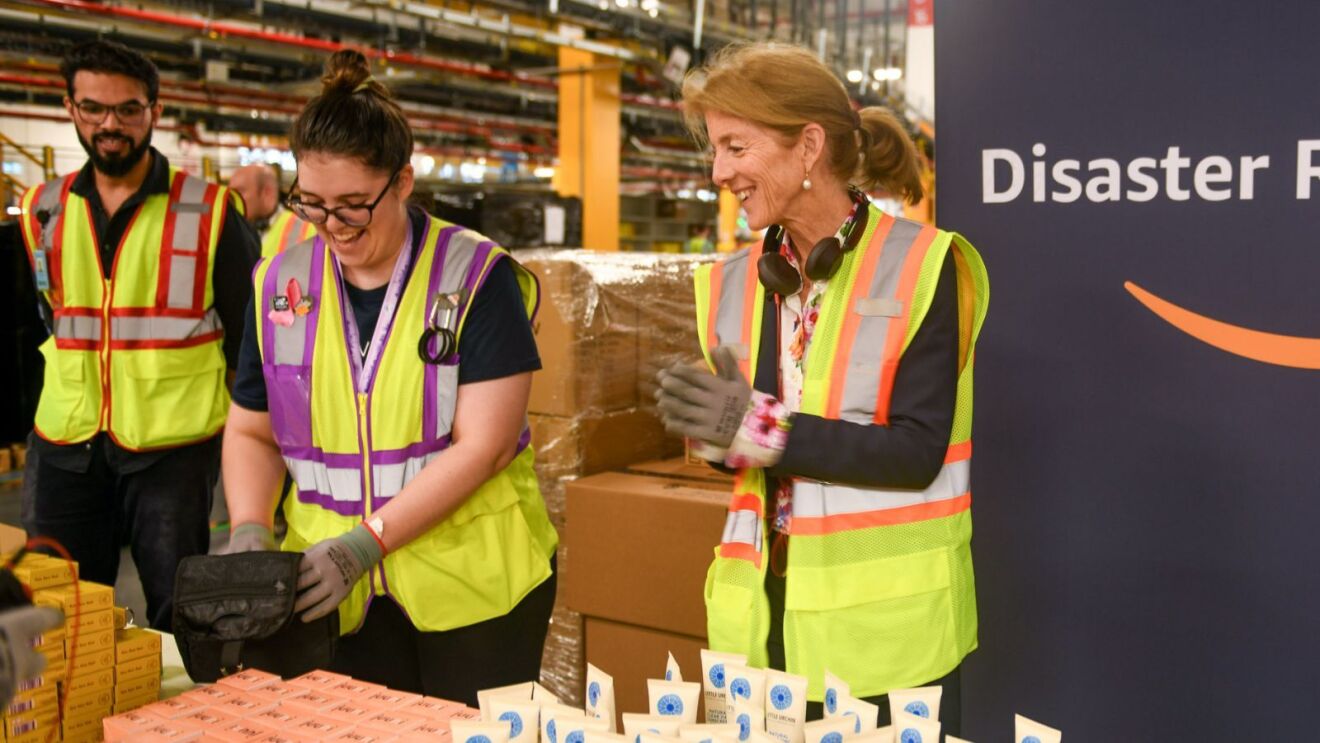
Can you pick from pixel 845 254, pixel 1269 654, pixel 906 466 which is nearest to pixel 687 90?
pixel 845 254

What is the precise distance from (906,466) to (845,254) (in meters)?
0.36

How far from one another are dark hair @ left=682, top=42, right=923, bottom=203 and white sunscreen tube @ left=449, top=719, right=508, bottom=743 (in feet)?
3.25

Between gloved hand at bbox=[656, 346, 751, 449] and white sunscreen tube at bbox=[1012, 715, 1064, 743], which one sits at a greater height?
gloved hand at bbox=[656, 346, 751, 449]

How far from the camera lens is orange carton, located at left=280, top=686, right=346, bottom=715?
1577mm

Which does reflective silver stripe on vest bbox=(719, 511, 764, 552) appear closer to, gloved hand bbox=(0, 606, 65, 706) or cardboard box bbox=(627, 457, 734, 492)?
gloved hand bbox=(0, 606, 65, 706)

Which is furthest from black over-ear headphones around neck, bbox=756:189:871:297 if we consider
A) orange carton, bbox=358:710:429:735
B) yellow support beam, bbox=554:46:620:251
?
yellow support beam, bbox=554:46:620:251

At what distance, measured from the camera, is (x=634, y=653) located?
338cm

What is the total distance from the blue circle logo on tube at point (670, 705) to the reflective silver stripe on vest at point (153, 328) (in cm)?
206

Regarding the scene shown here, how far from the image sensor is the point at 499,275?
2.05 metres

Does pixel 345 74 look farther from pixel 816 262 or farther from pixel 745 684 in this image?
pixel 745 684

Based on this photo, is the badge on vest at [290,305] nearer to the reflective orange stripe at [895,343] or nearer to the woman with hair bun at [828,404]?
the woman with hair bun at [828,404]

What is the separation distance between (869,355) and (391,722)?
2.86 feet

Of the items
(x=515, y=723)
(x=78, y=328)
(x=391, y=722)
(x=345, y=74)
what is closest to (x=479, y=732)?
(x=515, y=723)

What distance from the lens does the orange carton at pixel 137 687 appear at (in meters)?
1.64
